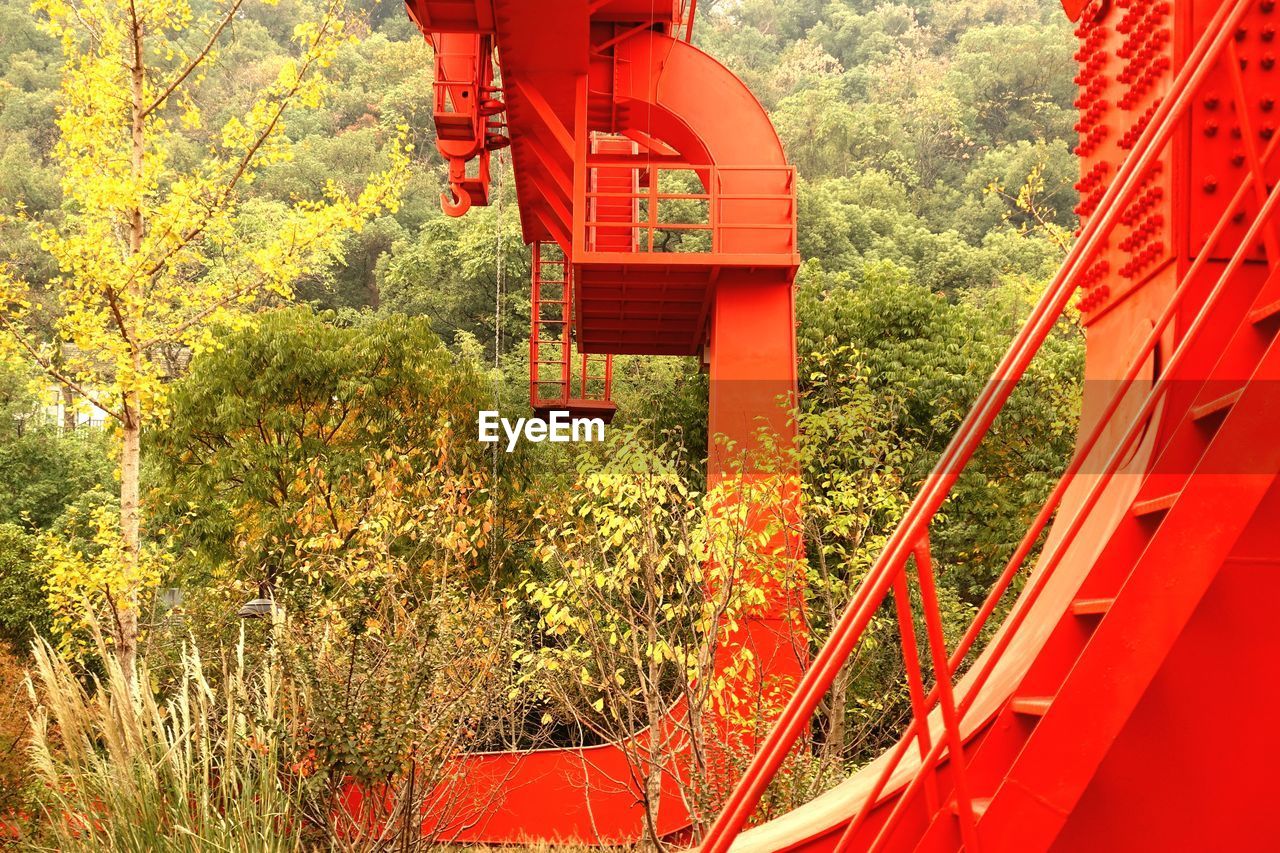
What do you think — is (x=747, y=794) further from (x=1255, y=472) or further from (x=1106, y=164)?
(x=1106, y=164)

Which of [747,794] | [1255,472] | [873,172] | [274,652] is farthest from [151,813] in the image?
[873,172]

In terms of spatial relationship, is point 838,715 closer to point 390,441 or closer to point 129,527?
point 129,527

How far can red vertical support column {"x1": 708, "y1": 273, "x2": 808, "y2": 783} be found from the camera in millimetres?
10617

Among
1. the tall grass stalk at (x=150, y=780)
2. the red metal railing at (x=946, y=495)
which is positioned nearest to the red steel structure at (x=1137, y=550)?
the red metal railing at (x=946, y=495)

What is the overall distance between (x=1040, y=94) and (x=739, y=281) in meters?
45.4

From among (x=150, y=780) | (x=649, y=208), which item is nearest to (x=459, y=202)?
(x=649, y=208)

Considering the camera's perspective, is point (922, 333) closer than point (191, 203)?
No

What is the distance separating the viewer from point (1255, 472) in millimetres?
3047

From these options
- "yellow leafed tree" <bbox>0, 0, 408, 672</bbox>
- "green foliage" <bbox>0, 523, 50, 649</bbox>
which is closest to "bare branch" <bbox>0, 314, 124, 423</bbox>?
"yellow leafed tree" <bbox>0, 0, 408, 672</bbox>

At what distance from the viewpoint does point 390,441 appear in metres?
21.2

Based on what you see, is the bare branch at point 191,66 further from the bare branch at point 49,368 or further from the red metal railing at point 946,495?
the red metal railing at point 946,495

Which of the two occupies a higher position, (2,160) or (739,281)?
(2,160)
